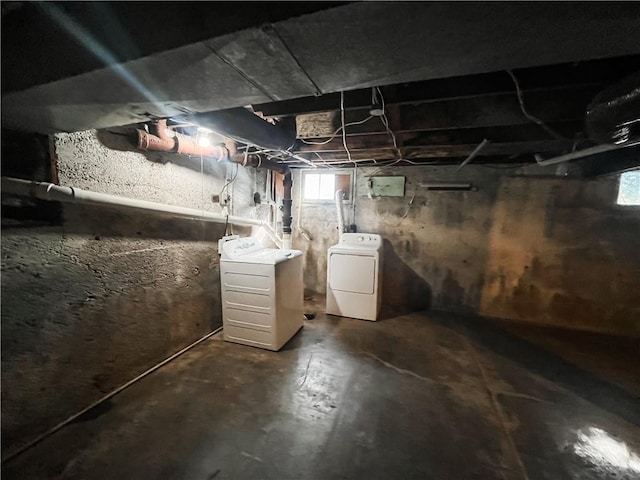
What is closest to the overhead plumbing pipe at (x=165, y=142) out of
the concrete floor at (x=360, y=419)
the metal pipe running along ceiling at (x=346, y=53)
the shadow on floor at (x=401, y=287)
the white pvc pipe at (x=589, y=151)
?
the metal pipe running along ceiling at (x=346, y=53)

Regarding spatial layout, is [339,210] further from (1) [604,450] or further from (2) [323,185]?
(1) [604,450]

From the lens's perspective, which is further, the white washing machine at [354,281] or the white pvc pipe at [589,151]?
the white washing machine at [354,281]

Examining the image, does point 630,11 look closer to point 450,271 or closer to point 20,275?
point 20,275

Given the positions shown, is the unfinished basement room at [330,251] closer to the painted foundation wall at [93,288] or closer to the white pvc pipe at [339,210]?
the painted foundation wall at [93,288]

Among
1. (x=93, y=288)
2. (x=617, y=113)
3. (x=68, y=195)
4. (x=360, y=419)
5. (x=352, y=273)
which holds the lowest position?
(x=360, y=419)

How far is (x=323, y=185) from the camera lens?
4.31 m

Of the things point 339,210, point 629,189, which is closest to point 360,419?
point 339,210

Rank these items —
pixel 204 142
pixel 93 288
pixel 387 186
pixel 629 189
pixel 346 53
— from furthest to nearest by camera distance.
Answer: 1. pixel 387 186
2. pixel 629 189
3. pixel 204 142
4. pixel 93 288
5. pixel 346 53

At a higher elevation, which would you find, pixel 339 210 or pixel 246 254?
pixel 339 210

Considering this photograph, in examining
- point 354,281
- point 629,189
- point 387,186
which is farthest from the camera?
point 387,186

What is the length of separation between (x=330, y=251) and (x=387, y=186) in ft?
4.34

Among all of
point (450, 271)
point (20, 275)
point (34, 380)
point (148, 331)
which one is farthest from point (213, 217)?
point (450, 271)

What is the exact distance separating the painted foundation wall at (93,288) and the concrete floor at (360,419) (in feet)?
0.67

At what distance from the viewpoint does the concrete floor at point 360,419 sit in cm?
145
